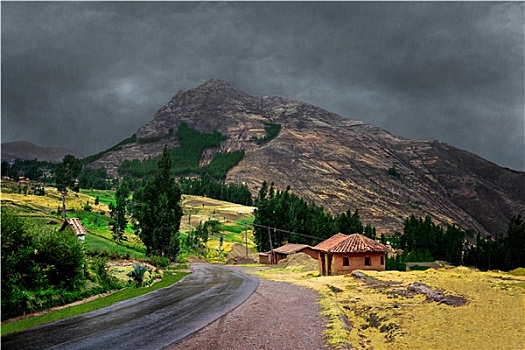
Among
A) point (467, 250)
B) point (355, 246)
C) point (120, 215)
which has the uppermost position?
point (120, 215)

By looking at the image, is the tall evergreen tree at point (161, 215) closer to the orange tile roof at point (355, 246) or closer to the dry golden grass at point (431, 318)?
the orange tile roof at point (355, 246)

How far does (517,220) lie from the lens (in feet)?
311

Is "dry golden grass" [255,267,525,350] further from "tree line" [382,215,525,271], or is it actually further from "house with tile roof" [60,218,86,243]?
"tree line" [382,215,525,271]

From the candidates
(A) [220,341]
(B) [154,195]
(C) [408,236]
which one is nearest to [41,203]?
(B) [154,195]

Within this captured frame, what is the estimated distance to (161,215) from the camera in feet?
171

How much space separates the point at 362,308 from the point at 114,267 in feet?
63.5

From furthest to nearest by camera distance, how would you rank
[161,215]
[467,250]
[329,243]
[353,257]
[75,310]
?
[467,250] → [161,215] → [329,243] → [353,257] → [75,310]

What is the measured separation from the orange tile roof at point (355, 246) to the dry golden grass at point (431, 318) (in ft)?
54.5

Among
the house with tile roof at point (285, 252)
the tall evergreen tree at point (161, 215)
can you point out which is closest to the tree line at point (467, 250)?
the house with tile roof at point (285, 252)

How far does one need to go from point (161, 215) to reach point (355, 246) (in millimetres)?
23743

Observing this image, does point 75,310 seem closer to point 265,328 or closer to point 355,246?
point 265,328

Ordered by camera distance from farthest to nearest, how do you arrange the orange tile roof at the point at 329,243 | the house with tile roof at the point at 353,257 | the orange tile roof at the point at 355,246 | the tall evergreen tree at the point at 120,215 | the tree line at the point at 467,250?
the tree line at the point at 467,250
the tall evergreen tree at the point at 120,215
the orange tile roof at the point at 329,243
the orange tile roof at the point at 355,246
the house with tile roof at the point at 353,257

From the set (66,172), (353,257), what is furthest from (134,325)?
(66,172)

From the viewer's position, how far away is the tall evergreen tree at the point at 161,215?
52.4m
